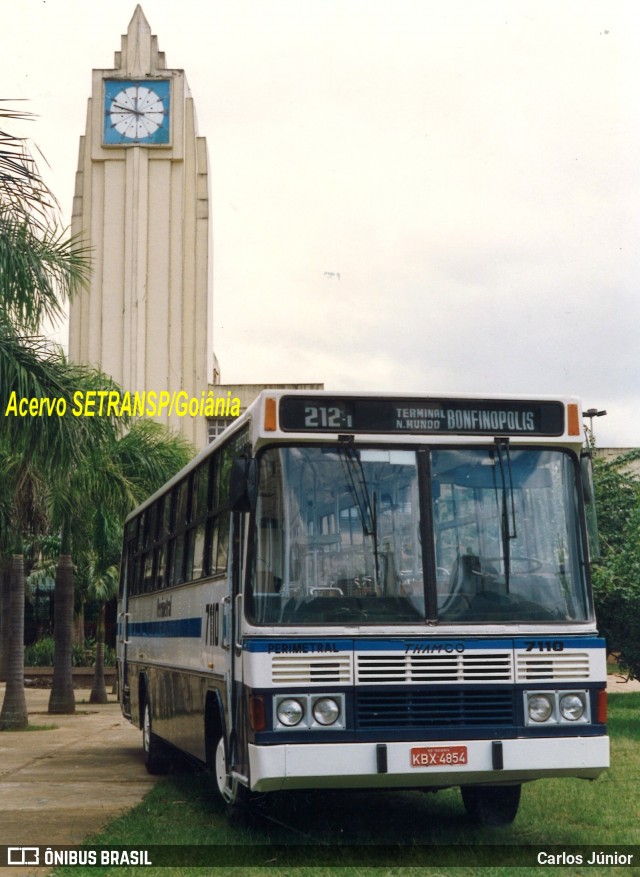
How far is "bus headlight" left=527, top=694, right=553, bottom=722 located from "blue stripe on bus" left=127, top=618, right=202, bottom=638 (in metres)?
3.10

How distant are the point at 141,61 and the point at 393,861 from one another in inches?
2175

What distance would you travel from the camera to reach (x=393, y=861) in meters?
8.34

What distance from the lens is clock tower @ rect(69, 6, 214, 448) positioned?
5806cm

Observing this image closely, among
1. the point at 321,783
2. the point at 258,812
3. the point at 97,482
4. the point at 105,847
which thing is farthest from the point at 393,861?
the point at 97,482

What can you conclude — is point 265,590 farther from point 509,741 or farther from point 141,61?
point 141,61

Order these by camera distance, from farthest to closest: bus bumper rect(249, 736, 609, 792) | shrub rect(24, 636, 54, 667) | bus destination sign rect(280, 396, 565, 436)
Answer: shrub rect(24, 636, 54, 667), bus destination sign rect(280, 396, 565, 436), bus bumper rect(249, 736, 609, 792)

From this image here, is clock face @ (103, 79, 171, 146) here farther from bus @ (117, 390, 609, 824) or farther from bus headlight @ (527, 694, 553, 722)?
bus headlight @ (527, 694, 553, 722)

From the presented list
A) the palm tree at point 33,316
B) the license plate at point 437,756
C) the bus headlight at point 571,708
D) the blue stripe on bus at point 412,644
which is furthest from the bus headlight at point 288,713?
the palm tree at point 33,316

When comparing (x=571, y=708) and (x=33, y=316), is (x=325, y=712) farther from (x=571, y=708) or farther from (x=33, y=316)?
(x=33, y=316)

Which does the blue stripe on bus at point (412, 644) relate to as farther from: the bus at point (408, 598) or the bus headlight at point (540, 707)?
the bus headlight at point (540, 707)

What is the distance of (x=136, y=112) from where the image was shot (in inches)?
2330

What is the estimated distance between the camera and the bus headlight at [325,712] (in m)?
8.09

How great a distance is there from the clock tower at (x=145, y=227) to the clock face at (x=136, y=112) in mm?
46

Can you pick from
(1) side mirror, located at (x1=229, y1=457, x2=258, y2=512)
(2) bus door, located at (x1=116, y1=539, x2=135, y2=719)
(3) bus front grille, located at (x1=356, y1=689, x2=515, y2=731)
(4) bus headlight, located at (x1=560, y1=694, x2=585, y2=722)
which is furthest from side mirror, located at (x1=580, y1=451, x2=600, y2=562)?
(2) bus door, located at (x1=116, y1=539, x2=135, y2=719)
